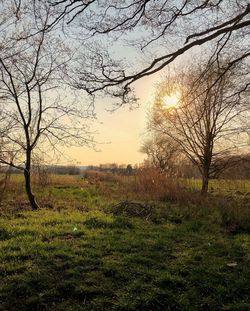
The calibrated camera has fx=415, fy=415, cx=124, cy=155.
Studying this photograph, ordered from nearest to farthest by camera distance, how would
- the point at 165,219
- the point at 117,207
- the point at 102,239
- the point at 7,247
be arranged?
1. the point at 7,247
2. the point at 102,239
3. the point at 165,219
4. the point at 117,207

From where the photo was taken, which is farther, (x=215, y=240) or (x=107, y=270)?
(x=215, y=240)

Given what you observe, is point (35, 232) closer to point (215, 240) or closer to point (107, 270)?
point (107, 270)

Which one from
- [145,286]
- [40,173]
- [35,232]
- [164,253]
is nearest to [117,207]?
[40,173]

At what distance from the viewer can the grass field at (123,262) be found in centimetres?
562

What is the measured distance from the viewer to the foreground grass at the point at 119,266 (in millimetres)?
5598

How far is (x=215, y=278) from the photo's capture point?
661 cm

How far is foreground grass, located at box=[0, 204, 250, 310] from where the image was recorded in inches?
220

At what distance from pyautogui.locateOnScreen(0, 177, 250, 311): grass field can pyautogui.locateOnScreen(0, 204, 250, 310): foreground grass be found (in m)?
0.01

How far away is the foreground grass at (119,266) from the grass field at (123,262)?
0.05 feet

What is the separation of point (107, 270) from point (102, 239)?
2.40 metres

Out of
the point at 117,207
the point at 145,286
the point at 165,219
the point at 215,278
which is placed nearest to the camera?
the point at 145,286

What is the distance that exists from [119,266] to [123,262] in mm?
259

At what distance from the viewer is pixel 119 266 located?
23.0ft

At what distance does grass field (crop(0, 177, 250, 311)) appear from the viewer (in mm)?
5625
